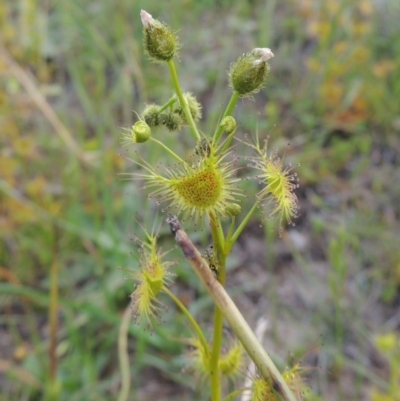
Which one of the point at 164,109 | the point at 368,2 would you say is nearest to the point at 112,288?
the point at 164,109

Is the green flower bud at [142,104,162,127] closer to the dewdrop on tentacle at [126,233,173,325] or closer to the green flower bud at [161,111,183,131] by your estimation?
the green flower bud at [161,111,183,131]

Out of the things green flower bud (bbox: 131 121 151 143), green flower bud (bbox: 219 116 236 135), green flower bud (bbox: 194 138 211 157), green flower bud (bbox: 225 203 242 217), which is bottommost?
green flower bud (bbox: 225 203 242 217)

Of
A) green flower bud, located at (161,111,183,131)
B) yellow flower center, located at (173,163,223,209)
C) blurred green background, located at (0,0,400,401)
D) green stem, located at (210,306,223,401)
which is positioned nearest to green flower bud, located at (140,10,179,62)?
green flower bud, located at (161,111,183,131)

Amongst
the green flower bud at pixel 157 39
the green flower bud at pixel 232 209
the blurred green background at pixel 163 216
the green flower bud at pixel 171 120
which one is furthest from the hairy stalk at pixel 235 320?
the blurred green background at pixel 163 216

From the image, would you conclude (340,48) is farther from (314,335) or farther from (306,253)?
(314,335)

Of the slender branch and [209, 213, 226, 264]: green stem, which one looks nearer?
[209, 213, 226, 264]: green stem
